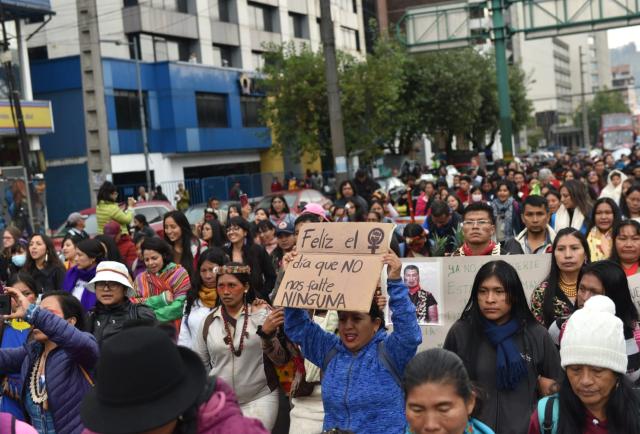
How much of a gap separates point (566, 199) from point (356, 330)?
19.7ft

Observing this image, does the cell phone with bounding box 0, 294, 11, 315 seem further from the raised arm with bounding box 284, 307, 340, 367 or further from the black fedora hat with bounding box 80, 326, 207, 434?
the black fedora hat with bounding box 80, 326, 207, 434

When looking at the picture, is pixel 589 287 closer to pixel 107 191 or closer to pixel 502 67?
pixel 107 191

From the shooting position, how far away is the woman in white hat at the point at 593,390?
3363 millimetres

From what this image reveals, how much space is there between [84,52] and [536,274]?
1035 inches

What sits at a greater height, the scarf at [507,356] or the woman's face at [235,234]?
the woman's face at [235,234]

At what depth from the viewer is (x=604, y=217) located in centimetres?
740

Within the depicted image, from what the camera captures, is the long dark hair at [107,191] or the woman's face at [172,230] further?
the long dark hair at [107,191]

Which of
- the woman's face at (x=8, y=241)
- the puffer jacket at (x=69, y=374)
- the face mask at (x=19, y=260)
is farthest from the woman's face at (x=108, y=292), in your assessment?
the woman's face at (x=8, y=241)

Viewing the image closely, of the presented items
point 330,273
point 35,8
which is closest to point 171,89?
point 35,8

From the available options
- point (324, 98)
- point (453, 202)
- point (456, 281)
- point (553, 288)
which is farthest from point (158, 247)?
point (324, 98)

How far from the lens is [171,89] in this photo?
1412 inches

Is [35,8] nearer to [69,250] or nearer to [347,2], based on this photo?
[69,250]

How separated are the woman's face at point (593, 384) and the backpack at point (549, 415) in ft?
0.34

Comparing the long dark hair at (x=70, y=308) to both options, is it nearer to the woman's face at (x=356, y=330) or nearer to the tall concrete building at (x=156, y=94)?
the woman's face at (x=356, y=330)
